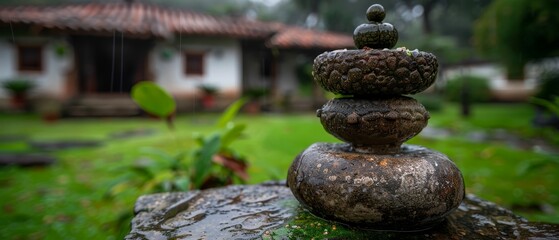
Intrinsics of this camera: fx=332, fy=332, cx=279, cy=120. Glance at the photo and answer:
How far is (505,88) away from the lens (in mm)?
18781

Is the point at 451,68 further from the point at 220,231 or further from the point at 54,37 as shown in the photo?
the point at 220,231

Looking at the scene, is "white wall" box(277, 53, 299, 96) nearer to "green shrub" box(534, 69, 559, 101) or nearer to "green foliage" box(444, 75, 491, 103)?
"green foliage" box(444, 75, 491, 103)

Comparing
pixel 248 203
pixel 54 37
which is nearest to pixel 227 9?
pixel 54 37

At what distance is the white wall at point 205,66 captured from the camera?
13.3 m

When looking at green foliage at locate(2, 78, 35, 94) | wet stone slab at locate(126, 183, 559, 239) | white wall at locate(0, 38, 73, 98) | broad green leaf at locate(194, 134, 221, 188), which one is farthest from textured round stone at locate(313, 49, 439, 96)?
white wall at locate(0, 38, 73, 98)

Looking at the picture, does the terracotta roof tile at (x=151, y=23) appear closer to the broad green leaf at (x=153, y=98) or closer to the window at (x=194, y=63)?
the window at (x=194, y=63)

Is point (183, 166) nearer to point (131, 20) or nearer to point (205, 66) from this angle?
point (131, 20)

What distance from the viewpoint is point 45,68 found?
1219 centimetres

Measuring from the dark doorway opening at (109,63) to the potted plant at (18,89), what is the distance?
1579 mm

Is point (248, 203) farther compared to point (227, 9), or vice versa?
point (227, 9)

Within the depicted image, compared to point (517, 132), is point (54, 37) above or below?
above

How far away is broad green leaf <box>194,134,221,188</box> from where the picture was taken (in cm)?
276

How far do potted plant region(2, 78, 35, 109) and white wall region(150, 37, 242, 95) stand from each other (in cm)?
411

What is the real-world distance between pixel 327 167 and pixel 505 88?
70.1 feet
